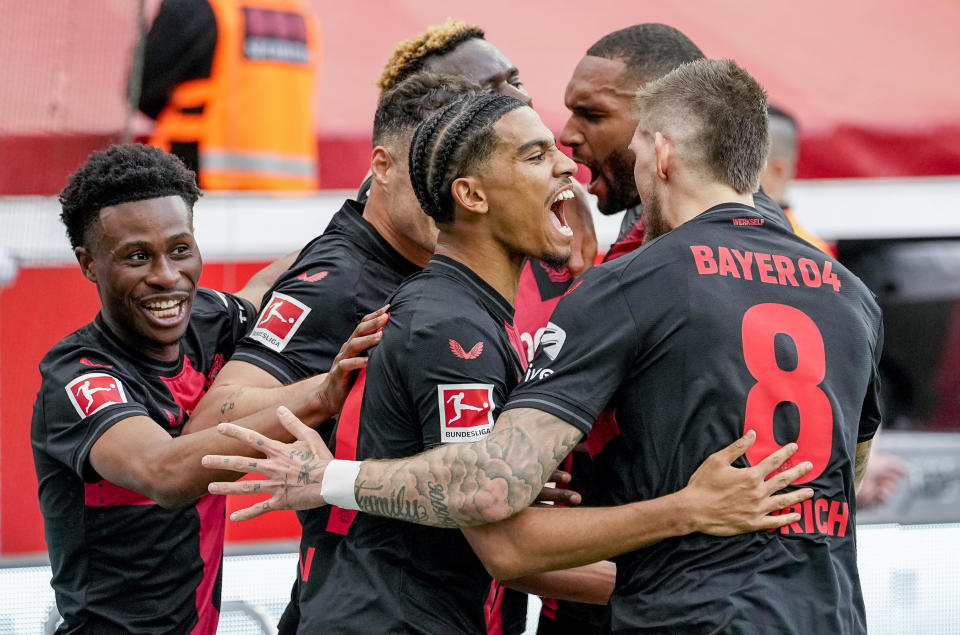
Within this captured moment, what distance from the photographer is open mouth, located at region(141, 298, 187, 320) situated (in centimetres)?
305

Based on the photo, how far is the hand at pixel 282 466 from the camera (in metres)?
2.42

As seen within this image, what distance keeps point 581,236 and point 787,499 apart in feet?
5.50

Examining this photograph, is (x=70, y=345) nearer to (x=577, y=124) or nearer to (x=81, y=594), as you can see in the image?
(x=81, y=594)

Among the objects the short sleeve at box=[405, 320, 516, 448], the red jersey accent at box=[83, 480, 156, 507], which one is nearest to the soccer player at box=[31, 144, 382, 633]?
the red jersey accent at box=[83, 480, 156, 507]

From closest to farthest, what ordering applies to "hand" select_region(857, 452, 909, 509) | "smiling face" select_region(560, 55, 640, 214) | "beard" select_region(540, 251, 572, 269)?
"beard" select_region(540, 251, 572, 269)
"smiling face" select_region(560, 55, 640, 214)
"hand" select_region(857, 452, 909, 509)

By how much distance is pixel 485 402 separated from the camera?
234 centimetres

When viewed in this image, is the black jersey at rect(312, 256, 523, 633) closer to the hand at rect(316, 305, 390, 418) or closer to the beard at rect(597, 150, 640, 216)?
the hand at rect(316, 305, 390, 418)

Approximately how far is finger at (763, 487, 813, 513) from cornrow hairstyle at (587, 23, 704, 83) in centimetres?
194

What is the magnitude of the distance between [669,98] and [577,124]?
1.44 m

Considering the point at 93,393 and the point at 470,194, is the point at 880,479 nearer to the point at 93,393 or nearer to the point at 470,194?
the point at 470,194

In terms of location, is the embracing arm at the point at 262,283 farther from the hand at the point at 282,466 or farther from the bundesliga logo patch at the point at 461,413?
Answer: the bundesliga logo patch at the point at 461,413

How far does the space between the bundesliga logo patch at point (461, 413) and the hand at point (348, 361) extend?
0.25 metres

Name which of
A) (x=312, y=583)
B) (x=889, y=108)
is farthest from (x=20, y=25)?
(x=889, y=108)

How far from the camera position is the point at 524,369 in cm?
256
